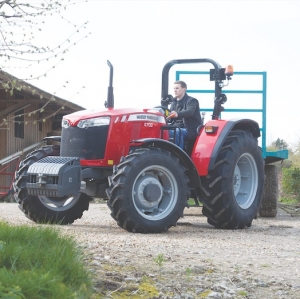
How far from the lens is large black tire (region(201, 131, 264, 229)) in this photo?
8.76m

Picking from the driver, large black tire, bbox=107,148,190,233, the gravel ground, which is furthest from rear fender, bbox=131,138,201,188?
the gravel ground

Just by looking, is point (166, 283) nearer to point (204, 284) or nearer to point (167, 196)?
point (204, 284)

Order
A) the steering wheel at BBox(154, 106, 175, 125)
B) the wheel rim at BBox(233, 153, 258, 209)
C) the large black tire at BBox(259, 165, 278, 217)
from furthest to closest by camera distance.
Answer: the large black tire at BBox(259, 165, 278, 217)
the wheel rim at BBox(233, 153, 258, 209)
the steering wheel at BBox(154, 106, 175, 125)

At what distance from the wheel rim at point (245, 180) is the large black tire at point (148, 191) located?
161 cm

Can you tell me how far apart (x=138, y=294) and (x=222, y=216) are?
444cm

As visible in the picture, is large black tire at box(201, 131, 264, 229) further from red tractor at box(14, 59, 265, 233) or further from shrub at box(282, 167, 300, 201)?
shrub at box(282, 167, 300, 201)

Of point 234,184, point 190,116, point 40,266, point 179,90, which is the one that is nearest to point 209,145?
point 190,116

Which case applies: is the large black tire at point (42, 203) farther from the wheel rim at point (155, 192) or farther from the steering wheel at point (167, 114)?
the steering wheel at point (167, 114)

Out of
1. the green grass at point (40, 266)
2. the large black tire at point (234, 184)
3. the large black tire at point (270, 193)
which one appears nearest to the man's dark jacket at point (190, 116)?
the large black tire at point (234, 184)

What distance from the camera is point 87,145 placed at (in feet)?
27.4

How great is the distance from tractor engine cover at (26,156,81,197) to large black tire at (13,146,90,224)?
0.40 meters

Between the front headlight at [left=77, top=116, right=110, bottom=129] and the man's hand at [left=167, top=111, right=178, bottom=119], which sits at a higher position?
the man's hand at [left=167, top=111, right=178, bottom=119]

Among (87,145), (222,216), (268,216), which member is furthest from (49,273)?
(268,216)

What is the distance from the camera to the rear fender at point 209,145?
865 cm
